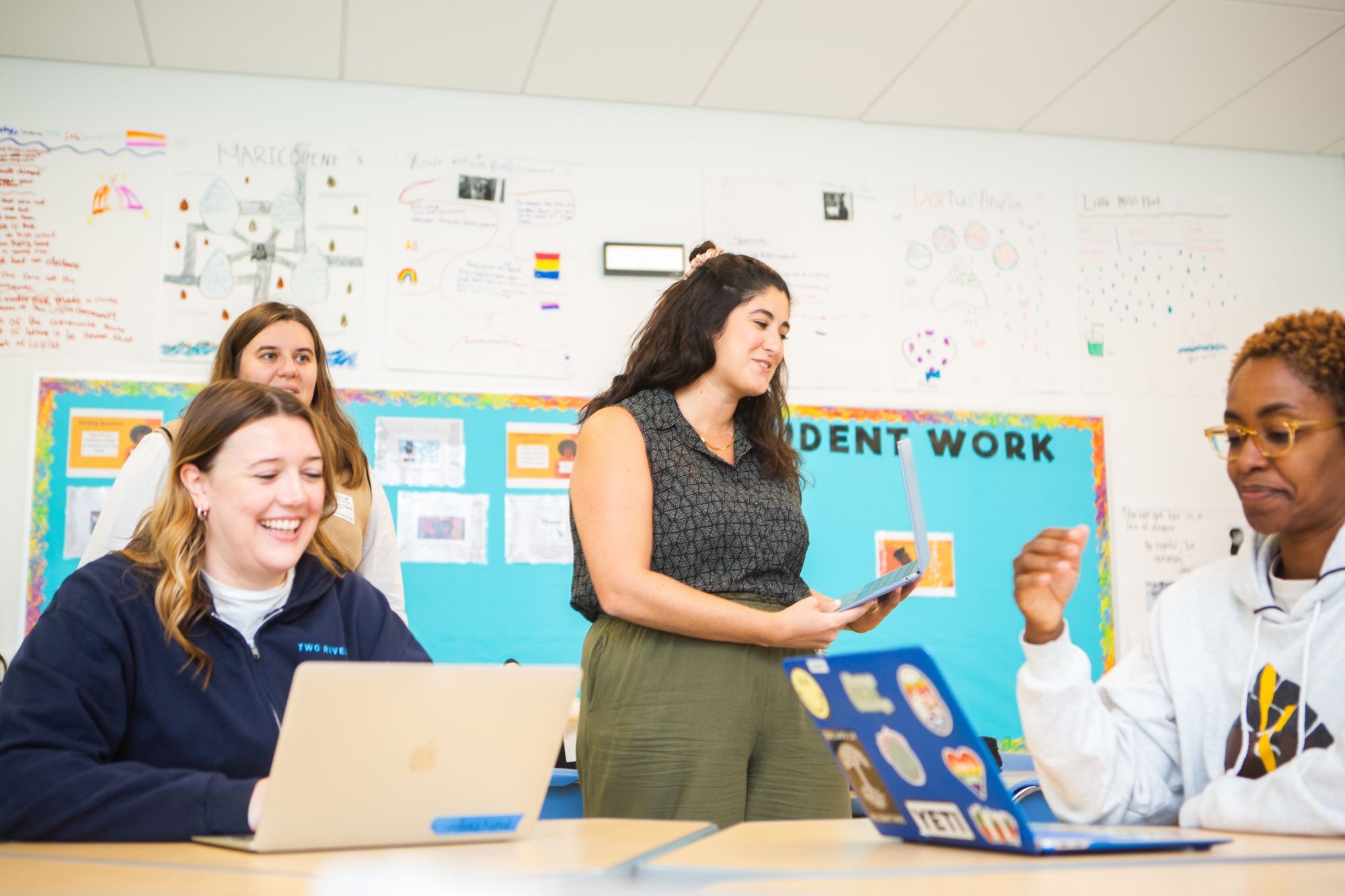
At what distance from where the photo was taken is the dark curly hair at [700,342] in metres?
2.14

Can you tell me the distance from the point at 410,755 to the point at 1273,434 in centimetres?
104

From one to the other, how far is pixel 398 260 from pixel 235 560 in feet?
6.77

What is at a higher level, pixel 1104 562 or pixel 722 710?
pixel 1104 562

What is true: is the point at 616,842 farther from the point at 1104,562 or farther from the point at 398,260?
the point at 1104,562

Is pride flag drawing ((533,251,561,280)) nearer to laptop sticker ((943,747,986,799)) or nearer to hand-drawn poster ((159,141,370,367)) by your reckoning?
hand-drawn poster ((159,141,370,367))

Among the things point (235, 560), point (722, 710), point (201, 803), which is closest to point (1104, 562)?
→ point (722, 710)

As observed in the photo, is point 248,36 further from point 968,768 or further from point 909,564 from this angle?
point 968,768

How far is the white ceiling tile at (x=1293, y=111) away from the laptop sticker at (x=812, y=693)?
320cm

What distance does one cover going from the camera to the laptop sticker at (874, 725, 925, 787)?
1.07m

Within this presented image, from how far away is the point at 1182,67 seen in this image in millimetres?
3570

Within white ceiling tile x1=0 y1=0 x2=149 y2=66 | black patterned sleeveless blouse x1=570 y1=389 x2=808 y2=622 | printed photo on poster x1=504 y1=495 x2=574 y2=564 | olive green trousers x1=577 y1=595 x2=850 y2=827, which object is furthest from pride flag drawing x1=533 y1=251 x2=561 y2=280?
olive green trousers x1=577 y1=595 x2=850 y2=827

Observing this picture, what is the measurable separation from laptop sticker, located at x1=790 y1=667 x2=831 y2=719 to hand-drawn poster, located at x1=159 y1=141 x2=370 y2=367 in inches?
98.6

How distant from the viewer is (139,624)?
1416 mm

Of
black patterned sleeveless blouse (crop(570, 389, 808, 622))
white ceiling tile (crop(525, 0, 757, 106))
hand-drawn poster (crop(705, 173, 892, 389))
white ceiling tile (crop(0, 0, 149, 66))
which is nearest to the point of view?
black patterned sleeveless blouse (crop(570, 389, 808, 622))
